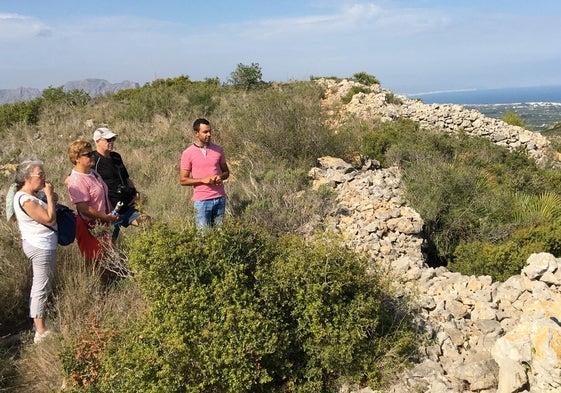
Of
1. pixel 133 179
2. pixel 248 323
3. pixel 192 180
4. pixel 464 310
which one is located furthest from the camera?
pixel 133 179

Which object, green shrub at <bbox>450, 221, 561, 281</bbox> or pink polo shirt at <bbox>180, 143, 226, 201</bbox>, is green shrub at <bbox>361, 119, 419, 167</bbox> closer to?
green shrub at <bbox>450, 221, 561, 281</bbox>

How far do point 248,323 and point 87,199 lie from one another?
255 cm

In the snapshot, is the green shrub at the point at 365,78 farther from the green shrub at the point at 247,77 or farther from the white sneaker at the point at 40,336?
the white sneaker at the point at 40,336

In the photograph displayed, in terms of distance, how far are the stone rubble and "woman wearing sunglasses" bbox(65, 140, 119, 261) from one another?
2.77m

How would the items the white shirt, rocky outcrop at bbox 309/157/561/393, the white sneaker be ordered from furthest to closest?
1. the white shirt
2. the white sneaker
3. rocky outcrop at bbox 309/157/561/393

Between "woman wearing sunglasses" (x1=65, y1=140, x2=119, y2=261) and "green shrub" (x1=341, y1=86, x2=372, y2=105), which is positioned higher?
"green shrub" (x1=341, y1=86, x2=372, y2=105)

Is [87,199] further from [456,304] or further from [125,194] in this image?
[456,304]

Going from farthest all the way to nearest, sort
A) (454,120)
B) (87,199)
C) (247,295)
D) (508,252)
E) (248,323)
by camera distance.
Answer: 1. (454,120)
2. (508,252)
3. (87,199)
4. (247,295)
5. (248,323)

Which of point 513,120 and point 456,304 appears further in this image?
point 513,120

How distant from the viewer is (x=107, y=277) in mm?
4664

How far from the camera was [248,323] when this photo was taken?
2939 millimetres

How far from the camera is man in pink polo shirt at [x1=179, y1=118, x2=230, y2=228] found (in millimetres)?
4887

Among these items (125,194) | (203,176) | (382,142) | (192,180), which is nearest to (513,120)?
(382,142)

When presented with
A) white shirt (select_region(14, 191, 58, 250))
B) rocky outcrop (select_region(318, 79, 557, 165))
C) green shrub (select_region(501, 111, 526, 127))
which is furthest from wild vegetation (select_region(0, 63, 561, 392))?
green shrub (select_region(501, 111, 526, 127))
